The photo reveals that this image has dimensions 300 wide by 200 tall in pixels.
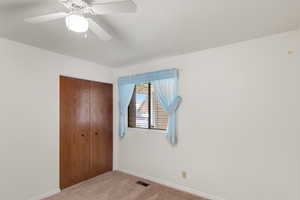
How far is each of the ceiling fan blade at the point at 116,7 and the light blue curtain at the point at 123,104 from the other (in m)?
2.13

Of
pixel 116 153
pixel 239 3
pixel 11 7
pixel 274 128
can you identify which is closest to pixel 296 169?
pixel 274 128

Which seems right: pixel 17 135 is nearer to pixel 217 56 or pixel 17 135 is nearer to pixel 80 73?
pixel 80 73

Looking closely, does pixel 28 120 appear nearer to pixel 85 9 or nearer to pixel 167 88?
pixel 85 9

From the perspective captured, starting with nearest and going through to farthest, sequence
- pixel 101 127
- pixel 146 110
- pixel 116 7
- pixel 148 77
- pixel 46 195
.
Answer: pixel 116 7
pixel 46 195
pixel 148 77
pixel 146 110
pixel 101 127

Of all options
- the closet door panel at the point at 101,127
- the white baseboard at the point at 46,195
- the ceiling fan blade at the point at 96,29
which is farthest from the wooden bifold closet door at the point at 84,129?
the ceiling fan blade at the point at 96,29

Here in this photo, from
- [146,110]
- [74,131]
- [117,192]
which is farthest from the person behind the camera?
[146,110]

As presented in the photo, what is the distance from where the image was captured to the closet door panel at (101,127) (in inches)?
127

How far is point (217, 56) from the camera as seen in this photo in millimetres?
2422

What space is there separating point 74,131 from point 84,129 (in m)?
0.21

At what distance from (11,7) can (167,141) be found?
268 cm

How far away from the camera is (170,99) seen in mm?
2789

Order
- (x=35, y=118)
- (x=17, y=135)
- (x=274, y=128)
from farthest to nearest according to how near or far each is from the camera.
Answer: (x=35, y=118) < (x=17, y=135) < (x=274, y=128)

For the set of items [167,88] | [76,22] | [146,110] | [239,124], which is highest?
[76,22]

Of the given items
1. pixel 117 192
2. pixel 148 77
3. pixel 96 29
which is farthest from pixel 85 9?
pixel 117 192
